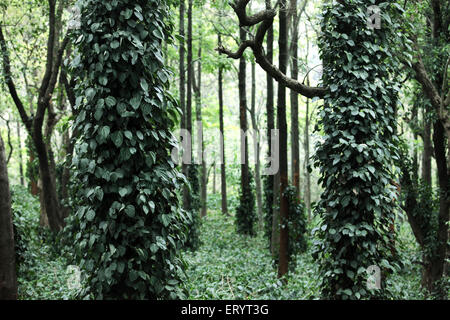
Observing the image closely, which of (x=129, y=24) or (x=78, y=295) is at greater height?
(x=129, y=24)

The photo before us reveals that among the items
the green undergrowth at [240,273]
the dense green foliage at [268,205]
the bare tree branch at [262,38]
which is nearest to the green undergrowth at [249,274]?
the green undergrowth at [240,273]

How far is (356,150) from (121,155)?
2577 millimetres

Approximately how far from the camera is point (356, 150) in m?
4.83

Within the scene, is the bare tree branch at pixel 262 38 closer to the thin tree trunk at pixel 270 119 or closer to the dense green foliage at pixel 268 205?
the thin tree trunk at pixel 270 119

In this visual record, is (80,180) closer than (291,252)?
Yes

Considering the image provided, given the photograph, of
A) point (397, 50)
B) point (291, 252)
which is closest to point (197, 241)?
point (291, 252)

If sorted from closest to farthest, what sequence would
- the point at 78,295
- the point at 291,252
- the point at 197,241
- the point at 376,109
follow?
the point at 78,295 < the point at 376,109 < the point at 291,252 < the point at 197,241

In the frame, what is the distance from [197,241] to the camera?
11.9 metres

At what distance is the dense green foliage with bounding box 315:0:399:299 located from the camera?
4.82m

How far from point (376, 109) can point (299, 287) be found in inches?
142

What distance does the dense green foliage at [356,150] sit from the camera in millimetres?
4820

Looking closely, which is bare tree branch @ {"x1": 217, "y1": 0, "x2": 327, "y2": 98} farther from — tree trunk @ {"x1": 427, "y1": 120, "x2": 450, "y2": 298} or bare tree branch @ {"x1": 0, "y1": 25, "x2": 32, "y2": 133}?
bare tree branch @ {"x1": 0, "y1": 25, "x2": 32, "y2": 133}
